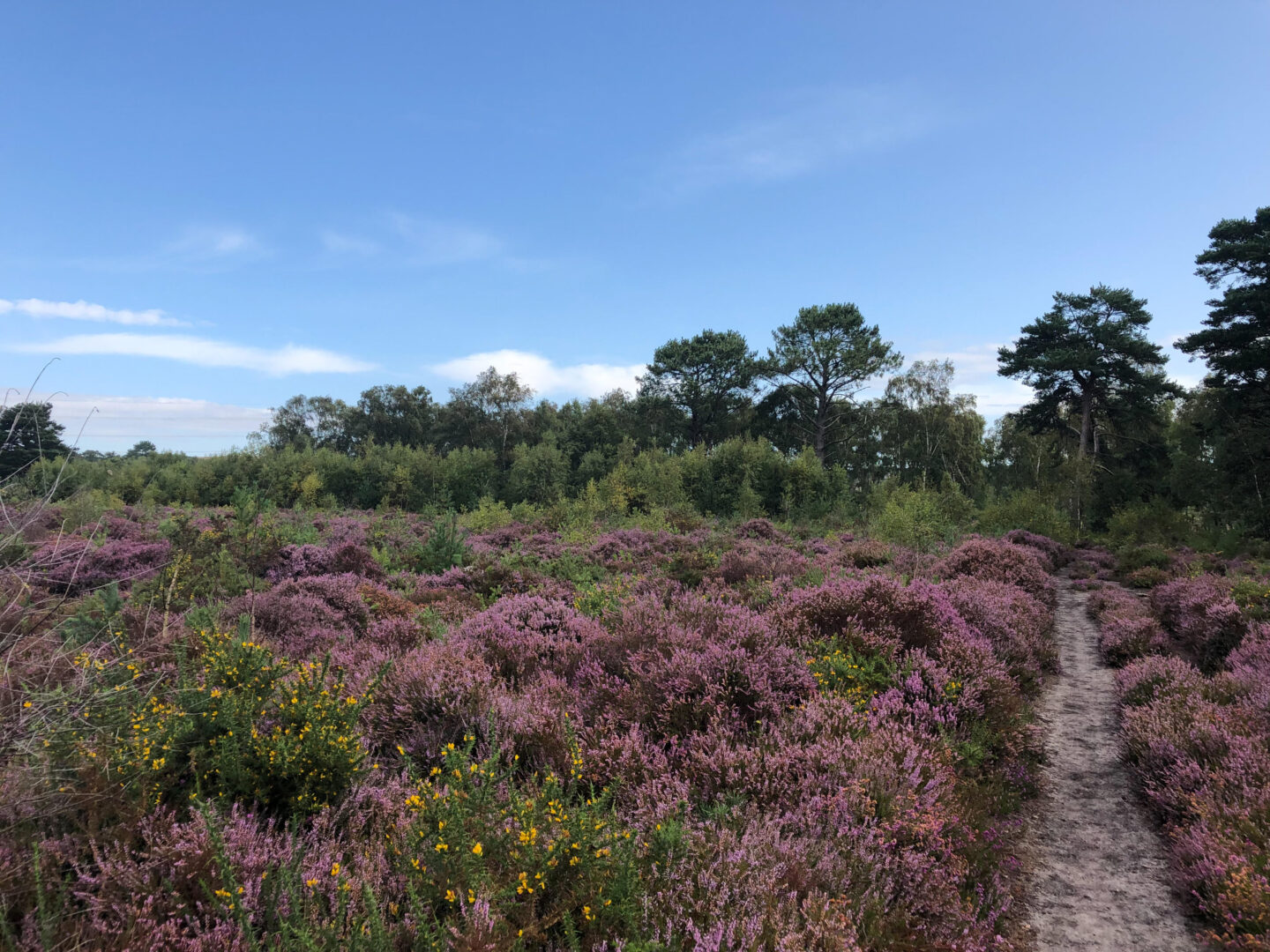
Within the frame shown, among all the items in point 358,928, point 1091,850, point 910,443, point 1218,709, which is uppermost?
point 910,443

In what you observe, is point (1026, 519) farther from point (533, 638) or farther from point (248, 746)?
point (248, 746)

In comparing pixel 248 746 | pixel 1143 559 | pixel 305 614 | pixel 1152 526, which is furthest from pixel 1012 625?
pixel 1152 526

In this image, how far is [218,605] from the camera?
7332 millimetres

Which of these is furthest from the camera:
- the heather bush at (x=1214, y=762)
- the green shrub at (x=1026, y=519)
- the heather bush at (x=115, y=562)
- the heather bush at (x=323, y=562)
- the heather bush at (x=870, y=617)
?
the green shrub at (x=1026, y=519)

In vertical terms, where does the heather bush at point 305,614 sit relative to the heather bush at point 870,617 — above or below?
below

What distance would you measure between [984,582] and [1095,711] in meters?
3.89

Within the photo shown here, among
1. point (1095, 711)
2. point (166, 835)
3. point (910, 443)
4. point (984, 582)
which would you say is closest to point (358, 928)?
point (166, 835)

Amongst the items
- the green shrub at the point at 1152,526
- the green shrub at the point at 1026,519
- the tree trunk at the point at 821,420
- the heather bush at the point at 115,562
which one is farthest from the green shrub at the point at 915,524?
the tree trunk at the point at 821,420

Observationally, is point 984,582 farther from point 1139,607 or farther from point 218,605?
point 218,605

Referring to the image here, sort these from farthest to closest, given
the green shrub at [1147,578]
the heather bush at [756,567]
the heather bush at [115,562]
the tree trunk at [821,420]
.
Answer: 1. the tree trunk at [821,420]
2. the green shrub at [1147,578]
3. the heather bush at [756,567]
4. the heather bush at [115,562]

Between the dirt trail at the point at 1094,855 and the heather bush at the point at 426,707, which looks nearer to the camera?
the dirt trail at the point at 1094,855

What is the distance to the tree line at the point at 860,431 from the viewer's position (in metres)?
23.1

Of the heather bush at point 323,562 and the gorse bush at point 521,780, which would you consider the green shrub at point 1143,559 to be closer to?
the gorse bush at point 521,780

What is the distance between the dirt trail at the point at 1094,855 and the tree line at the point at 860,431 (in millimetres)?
19505
